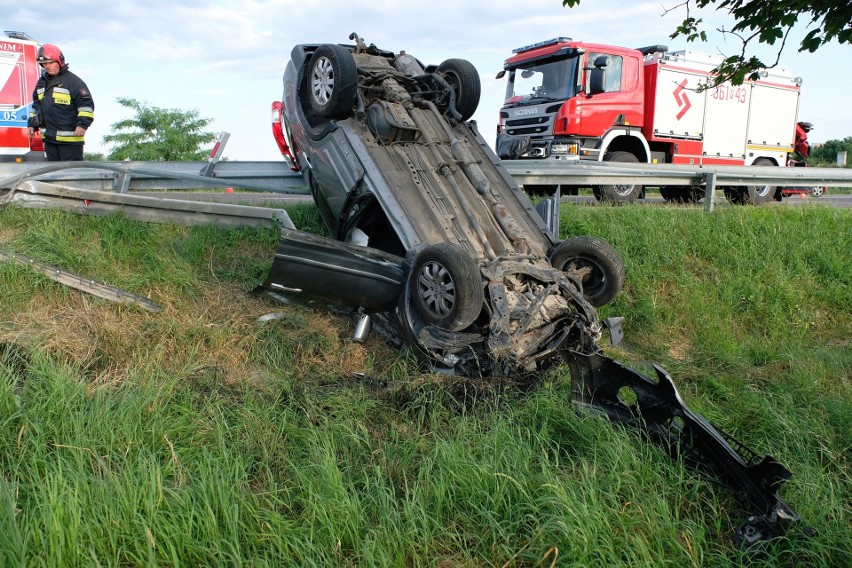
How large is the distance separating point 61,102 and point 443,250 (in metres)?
5.26

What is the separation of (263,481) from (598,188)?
23.9 feet

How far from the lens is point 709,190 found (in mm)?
8070

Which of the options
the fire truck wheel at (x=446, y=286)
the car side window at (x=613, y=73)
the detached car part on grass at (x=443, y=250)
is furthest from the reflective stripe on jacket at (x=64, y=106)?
the car side window at (x=613, y=73)

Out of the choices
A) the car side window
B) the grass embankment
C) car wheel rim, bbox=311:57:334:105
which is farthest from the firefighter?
the car side window

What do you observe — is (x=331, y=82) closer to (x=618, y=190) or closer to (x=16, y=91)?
(x=618, y=190)

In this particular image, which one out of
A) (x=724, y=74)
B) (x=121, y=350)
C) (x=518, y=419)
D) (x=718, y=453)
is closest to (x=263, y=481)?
(x=518, y=419)

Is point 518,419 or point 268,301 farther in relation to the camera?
point 268,301

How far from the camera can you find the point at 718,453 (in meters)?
3.15

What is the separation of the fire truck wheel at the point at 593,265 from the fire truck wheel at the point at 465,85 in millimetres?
1749

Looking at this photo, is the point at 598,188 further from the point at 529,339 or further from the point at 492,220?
the point at 529,339

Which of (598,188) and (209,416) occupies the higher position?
(598,188)

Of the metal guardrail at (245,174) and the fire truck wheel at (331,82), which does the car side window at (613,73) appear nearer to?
the metal guardrail at (245,174)

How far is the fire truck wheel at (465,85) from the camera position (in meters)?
6.06

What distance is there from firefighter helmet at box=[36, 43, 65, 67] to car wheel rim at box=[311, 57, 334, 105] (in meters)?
3.52
